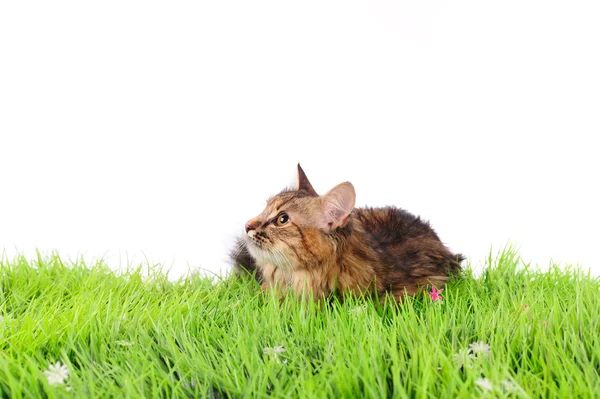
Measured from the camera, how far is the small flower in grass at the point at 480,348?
253 cm

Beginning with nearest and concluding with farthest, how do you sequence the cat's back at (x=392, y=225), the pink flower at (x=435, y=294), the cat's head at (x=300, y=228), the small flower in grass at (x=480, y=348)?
the small flower in grass at (x=480, y=348)
the cat's head at (x=300, y=228)
the pink flower at (x=435, y=294)
the cat's back at (x=392, y=225)

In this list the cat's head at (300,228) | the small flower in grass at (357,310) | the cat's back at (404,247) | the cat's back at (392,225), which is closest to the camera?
the small flower in grass at (357,310)

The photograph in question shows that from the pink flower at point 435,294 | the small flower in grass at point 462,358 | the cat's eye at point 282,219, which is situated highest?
the cat's eye at point 282,219

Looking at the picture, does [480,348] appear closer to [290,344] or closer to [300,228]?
[290,344]

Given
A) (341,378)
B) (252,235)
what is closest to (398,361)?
(341,378)

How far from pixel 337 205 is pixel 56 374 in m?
1.69

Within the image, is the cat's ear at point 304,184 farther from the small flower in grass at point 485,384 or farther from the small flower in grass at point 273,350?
the small flower in grass at point 485,384

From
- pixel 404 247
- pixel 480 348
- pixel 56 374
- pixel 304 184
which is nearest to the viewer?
pixel 56 374

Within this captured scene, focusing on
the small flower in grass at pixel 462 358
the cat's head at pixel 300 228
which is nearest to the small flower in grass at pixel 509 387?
the small flower in grass at pixel 462 358

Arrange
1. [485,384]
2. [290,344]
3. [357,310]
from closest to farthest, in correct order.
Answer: [485,384] < [290,344] < [357,310]

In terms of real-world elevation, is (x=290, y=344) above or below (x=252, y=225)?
below

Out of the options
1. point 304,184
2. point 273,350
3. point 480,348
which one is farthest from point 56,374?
point 304,184

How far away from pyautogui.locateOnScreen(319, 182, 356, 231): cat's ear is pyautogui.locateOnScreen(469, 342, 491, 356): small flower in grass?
108 centimetres

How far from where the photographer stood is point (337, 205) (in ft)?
11.4
